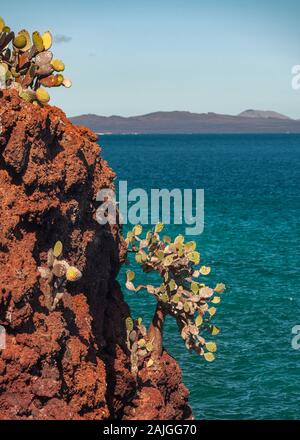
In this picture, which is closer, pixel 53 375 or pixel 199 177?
pixel 53 375

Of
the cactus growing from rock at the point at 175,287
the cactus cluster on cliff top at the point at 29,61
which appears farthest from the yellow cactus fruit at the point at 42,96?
the cactus growing from rock at the point at 175,287

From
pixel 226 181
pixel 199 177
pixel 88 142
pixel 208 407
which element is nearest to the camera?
pixel 88 142

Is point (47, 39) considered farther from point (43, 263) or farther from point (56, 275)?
point (56, 275)

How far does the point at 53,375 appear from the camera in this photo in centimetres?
1084

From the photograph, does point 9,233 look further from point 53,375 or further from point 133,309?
point 133,309

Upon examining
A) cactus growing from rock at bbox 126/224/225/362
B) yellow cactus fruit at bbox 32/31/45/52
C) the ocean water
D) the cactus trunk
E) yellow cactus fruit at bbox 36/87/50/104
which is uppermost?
yellow cactus fruit at bbox 32/31/45/52

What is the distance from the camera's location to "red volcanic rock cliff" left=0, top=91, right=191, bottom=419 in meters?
10.6

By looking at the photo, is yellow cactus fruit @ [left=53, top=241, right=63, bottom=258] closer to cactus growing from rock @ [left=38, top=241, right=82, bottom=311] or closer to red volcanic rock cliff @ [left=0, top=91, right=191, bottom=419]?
cactus growing from rock @ [left=38, top=241, right=82, bottom=311]

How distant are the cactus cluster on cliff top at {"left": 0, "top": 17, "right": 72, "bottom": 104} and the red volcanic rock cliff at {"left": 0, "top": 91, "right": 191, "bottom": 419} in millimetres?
562

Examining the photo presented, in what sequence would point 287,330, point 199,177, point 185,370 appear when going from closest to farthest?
point 185,370, point 287,330, point 199,177

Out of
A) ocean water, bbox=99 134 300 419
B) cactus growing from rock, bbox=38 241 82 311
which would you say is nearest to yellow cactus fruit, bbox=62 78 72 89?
cactus growing from rock, bbox=38 241 82 311

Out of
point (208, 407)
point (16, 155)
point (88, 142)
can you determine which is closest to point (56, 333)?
point (16, 155)

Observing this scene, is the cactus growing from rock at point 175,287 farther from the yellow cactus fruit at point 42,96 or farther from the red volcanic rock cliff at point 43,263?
the yellow cactus fruit at point 42,96

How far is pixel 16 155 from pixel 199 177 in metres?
91.6
